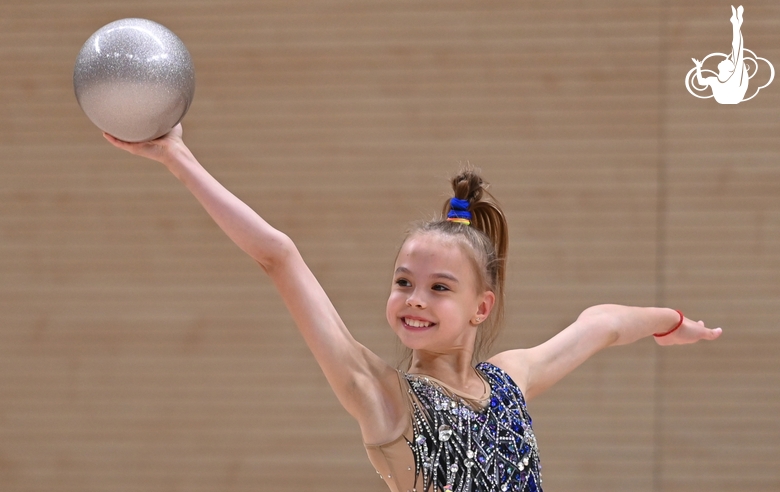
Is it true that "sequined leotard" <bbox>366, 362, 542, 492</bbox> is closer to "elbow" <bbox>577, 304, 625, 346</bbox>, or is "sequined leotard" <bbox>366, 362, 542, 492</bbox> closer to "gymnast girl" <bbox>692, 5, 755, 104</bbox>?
"elbow" <bbox>577, 304, 625, 346</bbox>

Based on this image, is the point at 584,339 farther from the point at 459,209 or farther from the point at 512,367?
the point at 459,209

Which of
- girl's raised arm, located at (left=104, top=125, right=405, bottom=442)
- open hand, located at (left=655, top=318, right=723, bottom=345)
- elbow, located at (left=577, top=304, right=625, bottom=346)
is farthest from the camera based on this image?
open hand, located at (left=655, top=318, right=723, bottom=345)

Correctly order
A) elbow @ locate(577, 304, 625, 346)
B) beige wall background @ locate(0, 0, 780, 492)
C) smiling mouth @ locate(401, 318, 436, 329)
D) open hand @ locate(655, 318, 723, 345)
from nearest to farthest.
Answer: smiling mouth @ locate(401, 318, 436, 329) < elbow @ locate(577, 304, 625, 346) < open hand @ locate(655, 318, 723, 345) < beige wall background @ locate(0, 0, 780, 492)

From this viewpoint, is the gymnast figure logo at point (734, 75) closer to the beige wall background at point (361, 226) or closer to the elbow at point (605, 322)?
the beige wall background at point (361, 226)

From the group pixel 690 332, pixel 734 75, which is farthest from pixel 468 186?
pixel 734 75

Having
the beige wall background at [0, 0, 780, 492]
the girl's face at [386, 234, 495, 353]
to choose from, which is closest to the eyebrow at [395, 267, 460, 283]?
the girl's face at [386, 234, 495, 353]

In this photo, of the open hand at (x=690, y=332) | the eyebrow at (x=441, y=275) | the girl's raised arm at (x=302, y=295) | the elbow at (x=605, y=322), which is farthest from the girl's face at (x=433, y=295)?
the open hand at (x=690, y=332)

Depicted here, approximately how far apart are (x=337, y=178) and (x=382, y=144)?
0.25m

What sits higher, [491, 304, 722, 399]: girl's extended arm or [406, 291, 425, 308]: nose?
[491, 304, 722, 399]: girl's extended arm

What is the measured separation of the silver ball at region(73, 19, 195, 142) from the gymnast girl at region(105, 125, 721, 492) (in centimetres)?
4

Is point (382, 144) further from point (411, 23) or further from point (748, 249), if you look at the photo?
point (748, 249)

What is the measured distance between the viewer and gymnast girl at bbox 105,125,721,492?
176 cm

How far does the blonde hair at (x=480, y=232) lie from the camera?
214cm

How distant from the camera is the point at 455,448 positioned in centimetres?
197
